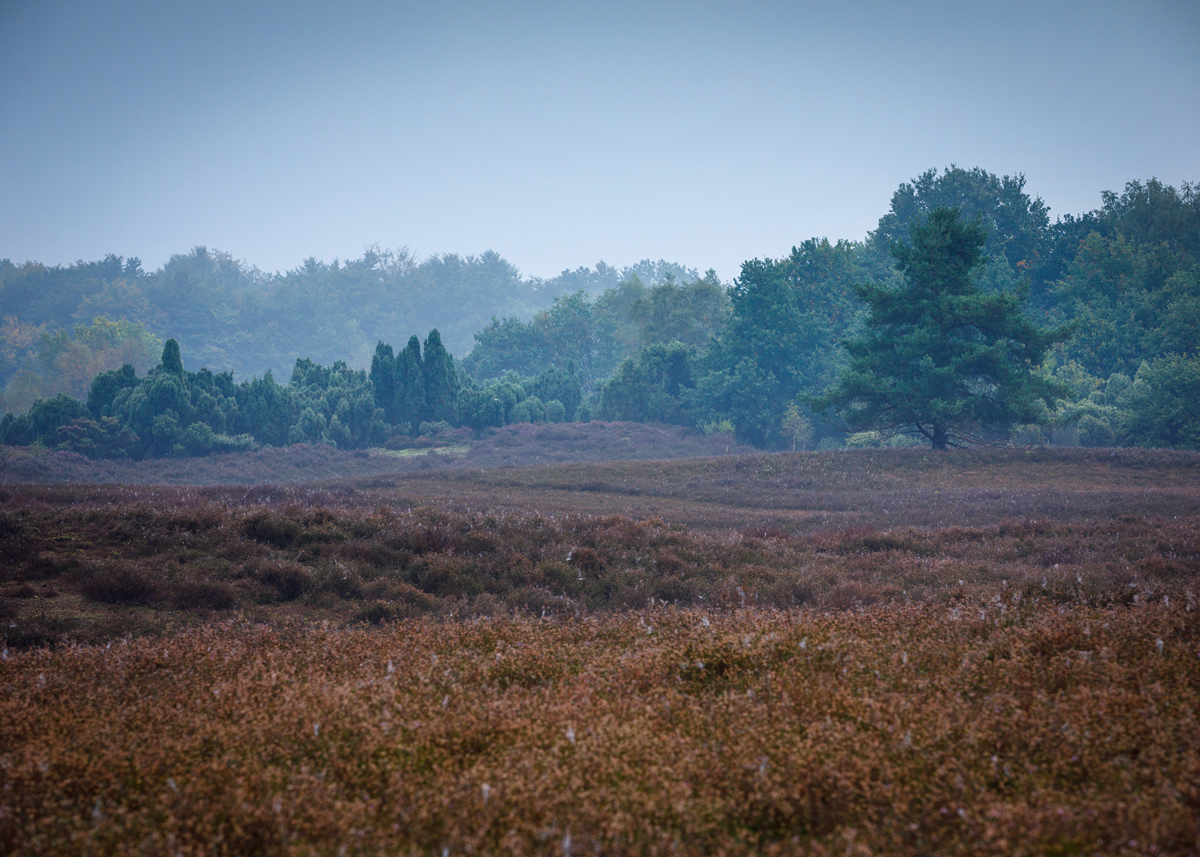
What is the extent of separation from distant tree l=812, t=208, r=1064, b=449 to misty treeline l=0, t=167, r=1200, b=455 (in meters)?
0.71

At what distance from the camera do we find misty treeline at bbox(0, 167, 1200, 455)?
123 feet

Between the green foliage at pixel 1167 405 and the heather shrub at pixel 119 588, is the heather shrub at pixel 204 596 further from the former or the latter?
the green foliage at pixel 1167 405

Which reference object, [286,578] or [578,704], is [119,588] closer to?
[286,578]

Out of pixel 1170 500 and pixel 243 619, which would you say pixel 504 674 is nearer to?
pixel 243 619

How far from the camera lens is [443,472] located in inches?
1209

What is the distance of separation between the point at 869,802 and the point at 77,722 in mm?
4816

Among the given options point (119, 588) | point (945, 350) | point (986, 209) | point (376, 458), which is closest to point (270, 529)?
point (119, 588)

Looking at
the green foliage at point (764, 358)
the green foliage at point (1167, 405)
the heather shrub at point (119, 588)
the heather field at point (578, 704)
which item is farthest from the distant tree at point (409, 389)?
the green foliage at point (1167, 405)

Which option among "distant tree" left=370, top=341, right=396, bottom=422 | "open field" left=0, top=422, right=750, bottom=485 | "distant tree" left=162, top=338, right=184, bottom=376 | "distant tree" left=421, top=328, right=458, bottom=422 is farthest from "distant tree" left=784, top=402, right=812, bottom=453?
"distant tree" left=162, top=338, right=184, bottom=376

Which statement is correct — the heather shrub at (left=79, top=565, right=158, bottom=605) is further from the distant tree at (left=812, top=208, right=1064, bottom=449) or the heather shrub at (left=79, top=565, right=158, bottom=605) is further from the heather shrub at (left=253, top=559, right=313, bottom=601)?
the distant tree at (left=812, top=208, right=1064, bottom=449)

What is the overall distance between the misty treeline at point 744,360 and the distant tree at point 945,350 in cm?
71

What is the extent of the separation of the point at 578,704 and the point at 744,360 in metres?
47.8

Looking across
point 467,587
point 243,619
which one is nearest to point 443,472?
point 467,587

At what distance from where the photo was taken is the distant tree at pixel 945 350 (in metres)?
30.3
